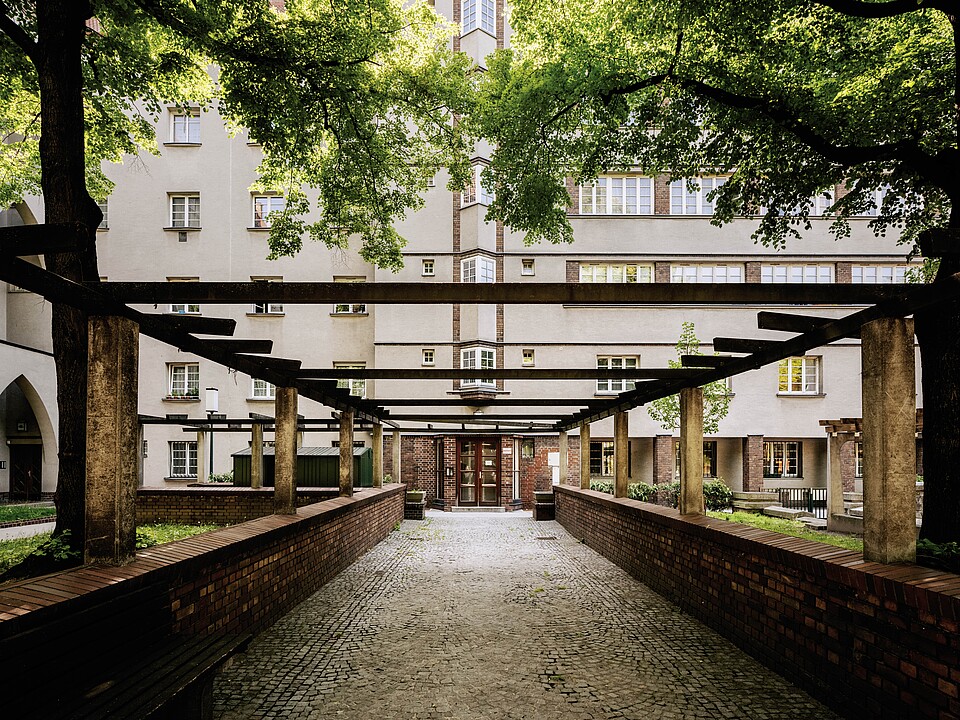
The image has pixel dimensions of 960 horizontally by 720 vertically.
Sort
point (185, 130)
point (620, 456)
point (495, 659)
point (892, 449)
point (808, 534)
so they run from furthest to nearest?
point (185, 130)
point (620, 456)
point (808, 534)
point (495, 659)
point (892, 449)

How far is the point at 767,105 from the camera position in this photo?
8453 mm

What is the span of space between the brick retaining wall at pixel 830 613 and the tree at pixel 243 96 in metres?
6.18

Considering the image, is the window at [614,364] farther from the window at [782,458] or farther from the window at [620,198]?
the window at [782,458]

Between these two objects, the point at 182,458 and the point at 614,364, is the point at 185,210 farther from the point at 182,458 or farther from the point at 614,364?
the point at 614,364

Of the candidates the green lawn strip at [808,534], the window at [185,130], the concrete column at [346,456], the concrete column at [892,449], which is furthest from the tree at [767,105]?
the window at [185,130]

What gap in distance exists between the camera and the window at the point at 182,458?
24562 mm

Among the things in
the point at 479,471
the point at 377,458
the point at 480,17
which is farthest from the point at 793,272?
the point at 377,458

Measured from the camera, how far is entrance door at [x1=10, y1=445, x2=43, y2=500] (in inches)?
955

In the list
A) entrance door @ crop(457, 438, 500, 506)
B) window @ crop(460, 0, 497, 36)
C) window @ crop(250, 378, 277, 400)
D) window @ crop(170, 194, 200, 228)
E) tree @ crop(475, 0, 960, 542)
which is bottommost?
entrance door @ crop(457, 438, 500, 506)

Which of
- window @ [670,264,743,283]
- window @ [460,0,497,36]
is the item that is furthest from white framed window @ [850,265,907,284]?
window @ [460,0,497,36]

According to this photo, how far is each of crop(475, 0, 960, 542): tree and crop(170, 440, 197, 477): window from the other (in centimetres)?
1847

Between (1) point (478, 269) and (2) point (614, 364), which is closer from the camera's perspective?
(1) point (478, 269)

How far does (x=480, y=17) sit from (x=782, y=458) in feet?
67.4

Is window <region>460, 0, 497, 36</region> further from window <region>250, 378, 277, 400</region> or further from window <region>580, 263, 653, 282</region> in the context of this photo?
window <region>250, 378, 277, 400</region>
